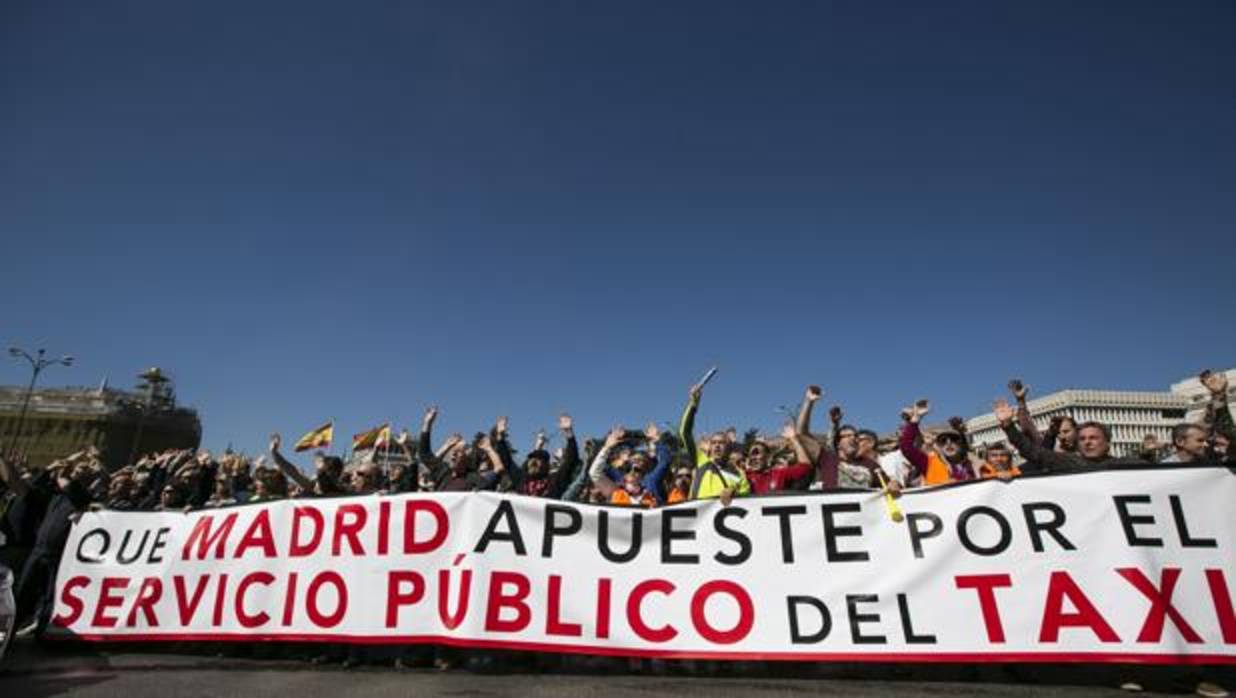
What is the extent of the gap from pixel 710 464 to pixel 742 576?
Result: 1.42m

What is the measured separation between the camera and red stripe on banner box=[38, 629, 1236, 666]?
13.3 ft

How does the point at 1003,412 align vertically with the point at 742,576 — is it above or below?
above

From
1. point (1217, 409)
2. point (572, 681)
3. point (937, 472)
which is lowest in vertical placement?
point (572, 681)

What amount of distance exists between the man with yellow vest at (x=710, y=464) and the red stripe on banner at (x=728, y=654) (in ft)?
4.17

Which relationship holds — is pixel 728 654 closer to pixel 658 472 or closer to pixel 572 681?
pixel 572 681

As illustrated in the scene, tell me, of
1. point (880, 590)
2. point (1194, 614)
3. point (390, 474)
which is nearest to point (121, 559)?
point (390, 474)

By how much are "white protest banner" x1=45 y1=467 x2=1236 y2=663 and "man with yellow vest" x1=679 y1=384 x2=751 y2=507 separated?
2.26ft

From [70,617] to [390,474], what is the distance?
3.19 metres

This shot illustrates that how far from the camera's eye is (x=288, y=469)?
22.8 ft

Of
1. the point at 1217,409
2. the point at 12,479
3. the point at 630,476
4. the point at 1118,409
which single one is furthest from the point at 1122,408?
the point at 12,479

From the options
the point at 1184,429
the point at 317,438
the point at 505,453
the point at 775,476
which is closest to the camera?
the point at 1184,429

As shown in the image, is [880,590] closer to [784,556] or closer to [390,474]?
[784,556]

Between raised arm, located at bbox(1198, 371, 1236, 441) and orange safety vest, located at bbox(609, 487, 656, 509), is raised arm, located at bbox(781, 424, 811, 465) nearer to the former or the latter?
orange safety vest, located at bbox(609, 487, 656, 509)

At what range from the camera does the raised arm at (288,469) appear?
269 inches
